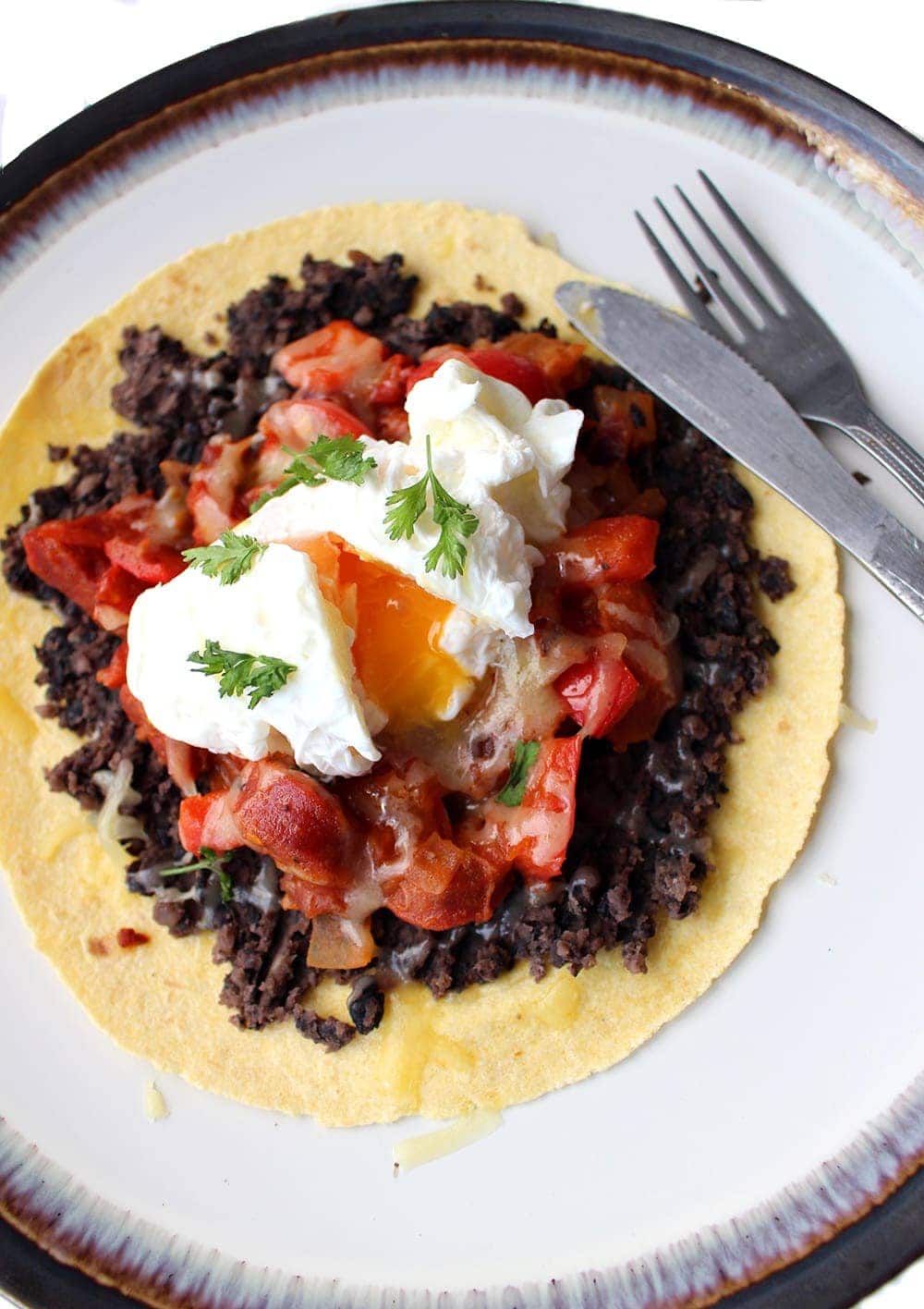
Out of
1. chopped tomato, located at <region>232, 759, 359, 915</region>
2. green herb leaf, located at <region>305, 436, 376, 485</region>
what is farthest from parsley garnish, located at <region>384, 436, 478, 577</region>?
chopped tomato, located at <region>232, 759, 359, 915</region>

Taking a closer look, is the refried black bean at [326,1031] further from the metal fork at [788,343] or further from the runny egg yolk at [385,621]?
the metal fork at [788,343]

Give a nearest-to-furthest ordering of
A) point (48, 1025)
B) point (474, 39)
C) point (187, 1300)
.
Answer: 1. point (187, 1300)
2. point (48, 1025)
3. point (474, 39)

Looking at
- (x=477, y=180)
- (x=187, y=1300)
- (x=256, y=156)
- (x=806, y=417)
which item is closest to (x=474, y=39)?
(x=477, y=180)

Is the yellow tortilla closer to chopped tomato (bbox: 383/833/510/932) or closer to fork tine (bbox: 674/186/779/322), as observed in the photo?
chopped tomato (bbox: 383/833/510/932)

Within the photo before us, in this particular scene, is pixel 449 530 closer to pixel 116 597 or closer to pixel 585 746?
pixel 585 746

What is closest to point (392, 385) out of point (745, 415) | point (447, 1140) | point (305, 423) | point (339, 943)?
point (305, 423)

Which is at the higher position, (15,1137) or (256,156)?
(256,156)

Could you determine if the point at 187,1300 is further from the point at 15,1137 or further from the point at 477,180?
the point at 477,180
